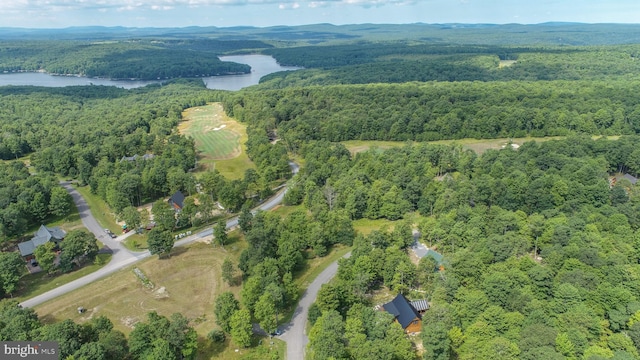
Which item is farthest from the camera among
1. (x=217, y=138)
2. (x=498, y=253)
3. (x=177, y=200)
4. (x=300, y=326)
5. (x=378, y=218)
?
(x=217, y=138)

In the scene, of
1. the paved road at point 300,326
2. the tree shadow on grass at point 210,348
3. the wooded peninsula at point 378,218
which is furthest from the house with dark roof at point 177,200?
the tree shadow on grass at point 210,348

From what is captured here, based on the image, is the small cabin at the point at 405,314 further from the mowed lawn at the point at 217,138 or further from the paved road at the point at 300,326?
the mowed lawn at the point at 217,138

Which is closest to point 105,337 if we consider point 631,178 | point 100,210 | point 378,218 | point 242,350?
point 242,350

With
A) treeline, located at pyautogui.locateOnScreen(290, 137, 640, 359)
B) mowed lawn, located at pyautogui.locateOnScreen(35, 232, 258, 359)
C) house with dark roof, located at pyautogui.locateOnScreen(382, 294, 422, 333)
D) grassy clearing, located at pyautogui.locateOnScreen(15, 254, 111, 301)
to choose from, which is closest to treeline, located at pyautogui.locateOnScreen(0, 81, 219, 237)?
grassy clearing, located at pyautogui.locateOnScreen(15, 254, 111, 301)

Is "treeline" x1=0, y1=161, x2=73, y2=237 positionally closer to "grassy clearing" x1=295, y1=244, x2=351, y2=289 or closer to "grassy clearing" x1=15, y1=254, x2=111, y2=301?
"grassy clearing" x1=15, y1=254, x2=111, y2=301

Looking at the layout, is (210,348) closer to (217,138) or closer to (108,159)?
(108,159)

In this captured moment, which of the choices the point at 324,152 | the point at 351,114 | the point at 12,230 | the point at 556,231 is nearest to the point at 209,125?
the point at 351,114
